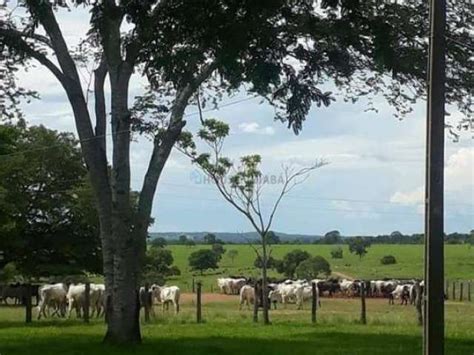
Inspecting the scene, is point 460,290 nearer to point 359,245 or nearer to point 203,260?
point 359,245

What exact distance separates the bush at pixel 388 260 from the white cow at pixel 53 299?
3794 cm

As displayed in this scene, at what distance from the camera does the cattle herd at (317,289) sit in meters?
40.7

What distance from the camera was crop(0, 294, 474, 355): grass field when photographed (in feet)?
61.6

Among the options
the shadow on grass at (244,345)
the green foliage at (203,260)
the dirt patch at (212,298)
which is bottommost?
the dirt patch at (212,298)

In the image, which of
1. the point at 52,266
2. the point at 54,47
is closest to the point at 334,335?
the point at 54,47

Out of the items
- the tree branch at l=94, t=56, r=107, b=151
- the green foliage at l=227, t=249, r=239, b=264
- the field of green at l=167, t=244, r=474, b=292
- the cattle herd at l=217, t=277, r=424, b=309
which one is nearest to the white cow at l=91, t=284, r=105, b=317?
the cattle herd at l=217, t=277, r=424, b=309

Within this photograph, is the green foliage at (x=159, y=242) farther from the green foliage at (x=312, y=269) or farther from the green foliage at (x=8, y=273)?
the green foliage at (x=312, y=269)

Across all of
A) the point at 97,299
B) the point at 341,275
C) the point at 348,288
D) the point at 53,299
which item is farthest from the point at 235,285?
the point at 97,299

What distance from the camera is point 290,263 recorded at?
219ft

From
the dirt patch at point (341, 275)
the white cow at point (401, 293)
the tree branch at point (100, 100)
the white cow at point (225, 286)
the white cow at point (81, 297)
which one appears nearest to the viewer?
the tree branch at point (100, 100)

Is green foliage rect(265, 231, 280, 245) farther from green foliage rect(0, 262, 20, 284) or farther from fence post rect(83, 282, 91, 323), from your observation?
green foliage rect(0, 262, 20, 284)

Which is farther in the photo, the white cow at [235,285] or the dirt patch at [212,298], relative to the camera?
the white cow at [235,285]

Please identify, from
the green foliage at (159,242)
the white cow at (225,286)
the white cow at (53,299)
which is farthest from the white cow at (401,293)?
the white cow at (53,299)

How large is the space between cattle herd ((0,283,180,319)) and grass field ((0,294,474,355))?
5.02ft
